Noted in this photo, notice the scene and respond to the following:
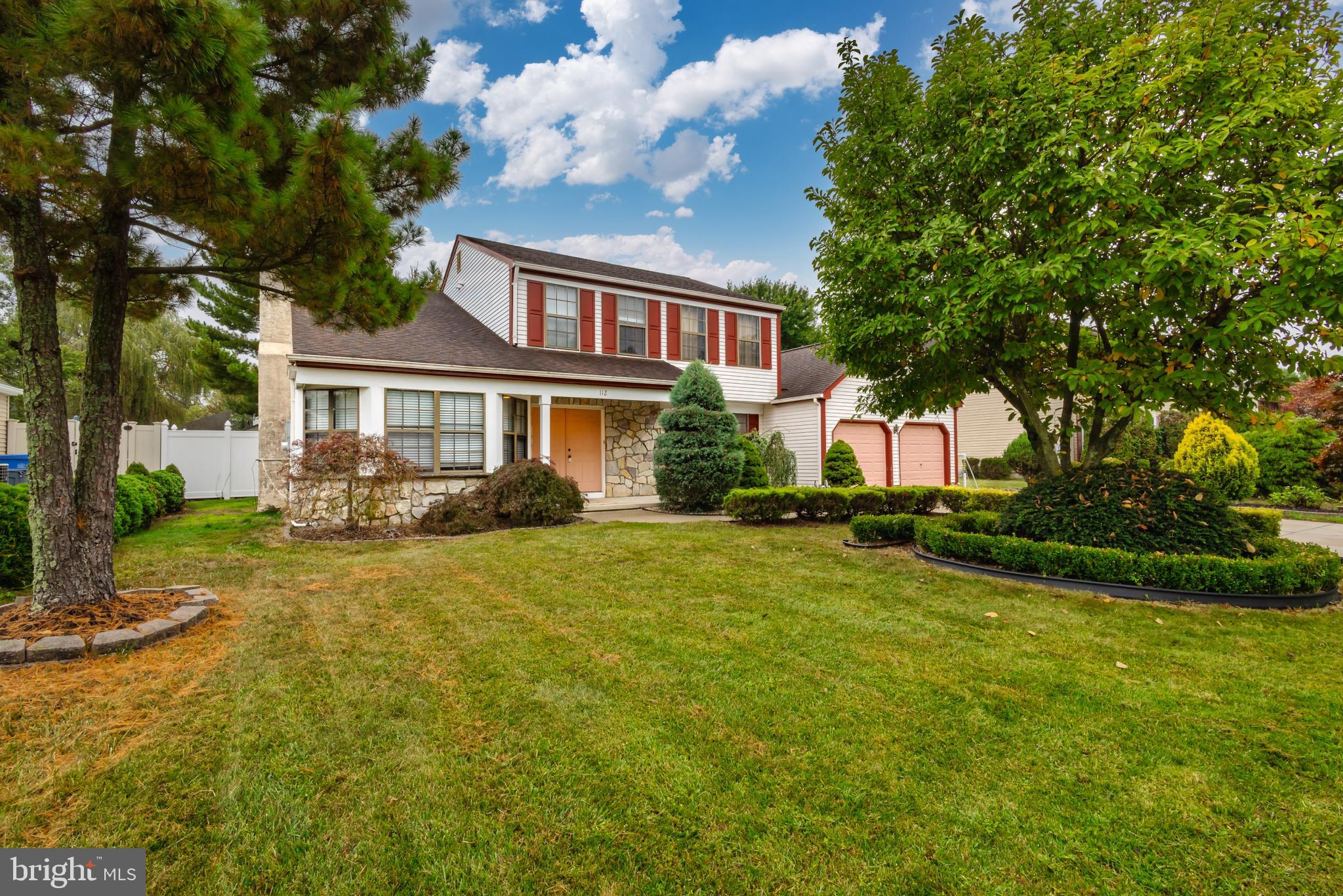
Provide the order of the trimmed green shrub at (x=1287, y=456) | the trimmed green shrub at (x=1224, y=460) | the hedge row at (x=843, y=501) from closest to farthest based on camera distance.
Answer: the hedge row at (x=843, y=501)
the trimmed green shrub at (x=1224, y=460)
the trimmed green shrub at (x=1287, y=456)

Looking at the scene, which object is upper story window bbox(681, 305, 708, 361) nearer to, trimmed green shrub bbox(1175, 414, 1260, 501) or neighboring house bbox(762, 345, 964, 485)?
neighboring house bbox(762, 345, 964, 485)

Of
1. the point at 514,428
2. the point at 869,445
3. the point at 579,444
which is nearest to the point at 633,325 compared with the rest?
the point at 579,444

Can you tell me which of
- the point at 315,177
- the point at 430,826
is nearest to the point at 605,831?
the point at 430,826

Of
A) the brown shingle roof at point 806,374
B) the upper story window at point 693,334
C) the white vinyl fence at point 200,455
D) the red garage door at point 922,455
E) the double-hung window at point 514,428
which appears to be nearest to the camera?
the double-hung window at point 514,428

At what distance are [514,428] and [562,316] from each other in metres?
2.98

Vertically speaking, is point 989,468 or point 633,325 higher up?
point 633,325

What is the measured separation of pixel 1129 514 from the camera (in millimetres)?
5496

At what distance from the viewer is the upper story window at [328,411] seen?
1036 centimetres

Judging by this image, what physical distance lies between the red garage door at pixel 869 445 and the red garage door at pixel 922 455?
1.81 feet

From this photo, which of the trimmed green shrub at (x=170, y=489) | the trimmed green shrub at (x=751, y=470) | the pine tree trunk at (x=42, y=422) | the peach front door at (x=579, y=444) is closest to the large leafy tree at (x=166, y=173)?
the pine tree trunk at (x=42, y=422)

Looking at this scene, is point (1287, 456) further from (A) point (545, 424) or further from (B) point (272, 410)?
(B) point (272, 410)

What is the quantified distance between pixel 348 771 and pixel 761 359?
14867 mm

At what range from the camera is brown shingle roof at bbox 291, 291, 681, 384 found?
403 inches

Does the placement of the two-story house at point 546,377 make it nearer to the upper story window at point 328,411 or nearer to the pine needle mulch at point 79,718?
the upper story window at point 328,411
